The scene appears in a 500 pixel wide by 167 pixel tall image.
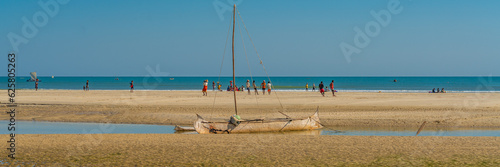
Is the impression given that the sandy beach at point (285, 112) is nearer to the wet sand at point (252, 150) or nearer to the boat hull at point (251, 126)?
the boat hull at point (251, 126)

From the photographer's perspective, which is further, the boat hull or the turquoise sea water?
the turquoise sea water

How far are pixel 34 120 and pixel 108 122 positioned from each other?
4.10 metres

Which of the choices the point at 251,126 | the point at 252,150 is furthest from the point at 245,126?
the point at 252,150

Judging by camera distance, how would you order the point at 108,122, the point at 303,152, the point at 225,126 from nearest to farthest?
the point at 303,152 → the point at 225,126 → the point at 108,122

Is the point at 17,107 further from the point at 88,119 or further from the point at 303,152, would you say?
the point at 303,152

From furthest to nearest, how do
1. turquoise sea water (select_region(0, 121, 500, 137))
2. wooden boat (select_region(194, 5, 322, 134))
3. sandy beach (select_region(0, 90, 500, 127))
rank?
1. sandy beach (select_region(0, 90, 500, 127))
2. turquoise sea water (select_region(0, 121, 500, 137))
3. wooden boat (select_region(194, 5, 322, 134))

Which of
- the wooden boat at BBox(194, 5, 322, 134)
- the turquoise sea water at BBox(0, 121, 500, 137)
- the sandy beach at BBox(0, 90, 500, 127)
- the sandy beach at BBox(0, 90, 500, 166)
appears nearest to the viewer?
the sandy beach at BBox(0, 90, 500, 166)

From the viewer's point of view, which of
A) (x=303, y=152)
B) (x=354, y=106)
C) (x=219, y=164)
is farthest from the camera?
(x=354, y=106)

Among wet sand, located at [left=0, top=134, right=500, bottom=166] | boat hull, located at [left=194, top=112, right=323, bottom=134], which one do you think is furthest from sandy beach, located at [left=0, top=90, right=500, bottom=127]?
wet sand, located at [left=0, top=134, right=500, bottom=166]

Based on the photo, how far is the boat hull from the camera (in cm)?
1908

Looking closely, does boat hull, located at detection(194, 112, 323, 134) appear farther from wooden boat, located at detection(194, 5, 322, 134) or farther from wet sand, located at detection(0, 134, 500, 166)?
wet sand, located at detection(0, 134, 500, 166)

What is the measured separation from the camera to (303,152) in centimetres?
1399

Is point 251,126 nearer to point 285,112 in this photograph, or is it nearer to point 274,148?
point 274,148

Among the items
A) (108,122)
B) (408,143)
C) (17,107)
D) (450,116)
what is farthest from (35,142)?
(450,116)
